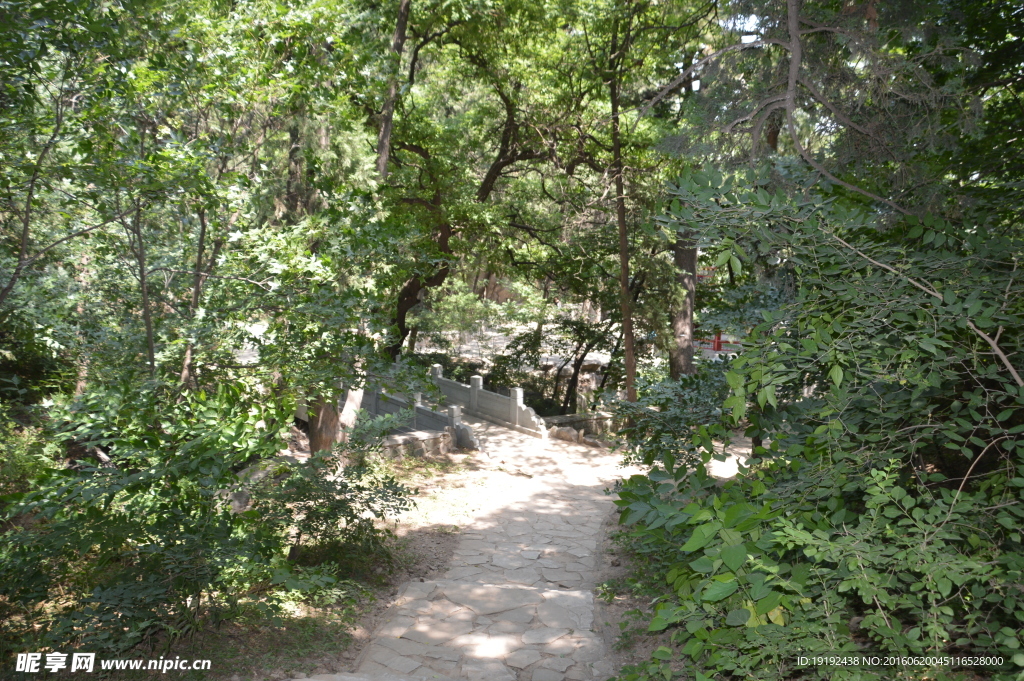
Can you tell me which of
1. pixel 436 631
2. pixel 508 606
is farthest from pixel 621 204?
pixel 436 631

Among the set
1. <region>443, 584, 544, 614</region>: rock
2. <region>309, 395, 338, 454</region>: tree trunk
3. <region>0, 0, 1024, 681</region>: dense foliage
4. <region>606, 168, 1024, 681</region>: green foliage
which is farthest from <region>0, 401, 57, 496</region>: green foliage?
<region>606, 168, 1024, 681</region>: green foliage

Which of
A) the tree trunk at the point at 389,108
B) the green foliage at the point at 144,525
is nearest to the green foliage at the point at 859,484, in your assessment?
the green foliage at the point at 144,525

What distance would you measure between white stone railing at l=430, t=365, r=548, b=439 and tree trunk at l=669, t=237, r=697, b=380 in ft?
12.4

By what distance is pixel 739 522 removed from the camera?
2.71 metres

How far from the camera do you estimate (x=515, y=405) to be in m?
17.0

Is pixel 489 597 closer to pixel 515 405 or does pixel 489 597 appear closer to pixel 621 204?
pixel 621 204

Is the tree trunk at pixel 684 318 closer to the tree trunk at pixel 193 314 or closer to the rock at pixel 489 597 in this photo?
the rock at pixel 489 597

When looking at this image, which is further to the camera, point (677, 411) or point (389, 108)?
point (389, 108)

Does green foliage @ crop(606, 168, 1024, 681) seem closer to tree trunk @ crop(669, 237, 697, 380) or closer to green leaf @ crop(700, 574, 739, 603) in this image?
green leaf @ crop(700, 574, 739, 603)

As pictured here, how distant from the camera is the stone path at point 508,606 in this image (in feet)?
18.0

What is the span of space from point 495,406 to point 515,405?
2.86ft

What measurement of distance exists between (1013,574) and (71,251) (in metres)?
8.77

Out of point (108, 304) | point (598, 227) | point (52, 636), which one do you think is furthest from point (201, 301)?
point (598, 227)

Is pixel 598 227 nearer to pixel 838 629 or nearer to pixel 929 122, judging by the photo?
pixel 929 122
